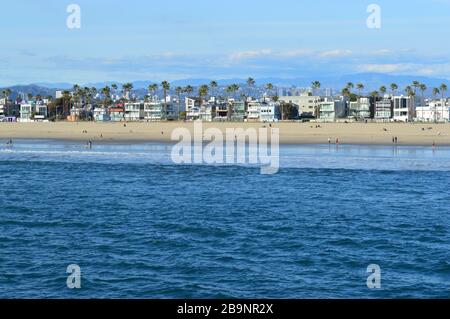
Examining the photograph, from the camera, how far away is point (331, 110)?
19212 cm

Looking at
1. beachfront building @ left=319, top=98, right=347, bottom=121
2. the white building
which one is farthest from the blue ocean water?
beachfront building @ left=319, top=98, right=347, bottom=121

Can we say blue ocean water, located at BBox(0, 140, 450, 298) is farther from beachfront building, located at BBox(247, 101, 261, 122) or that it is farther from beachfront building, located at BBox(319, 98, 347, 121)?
beachfront building, located at BBox(319, 98, 347, 121)

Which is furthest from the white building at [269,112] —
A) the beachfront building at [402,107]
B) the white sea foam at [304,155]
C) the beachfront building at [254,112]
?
the white sea foam at [304,155]

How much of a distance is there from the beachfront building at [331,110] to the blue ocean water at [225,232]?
460 ft

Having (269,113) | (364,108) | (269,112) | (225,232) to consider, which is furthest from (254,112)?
(225,232)

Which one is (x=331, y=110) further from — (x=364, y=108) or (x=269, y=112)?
(x=269, y=112)

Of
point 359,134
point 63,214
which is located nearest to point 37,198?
point 63,214

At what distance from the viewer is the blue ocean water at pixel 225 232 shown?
17859 mm

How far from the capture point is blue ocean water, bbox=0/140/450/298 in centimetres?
1786

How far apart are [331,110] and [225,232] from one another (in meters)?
170

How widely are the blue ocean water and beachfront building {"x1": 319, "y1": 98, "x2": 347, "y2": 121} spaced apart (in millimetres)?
140213
